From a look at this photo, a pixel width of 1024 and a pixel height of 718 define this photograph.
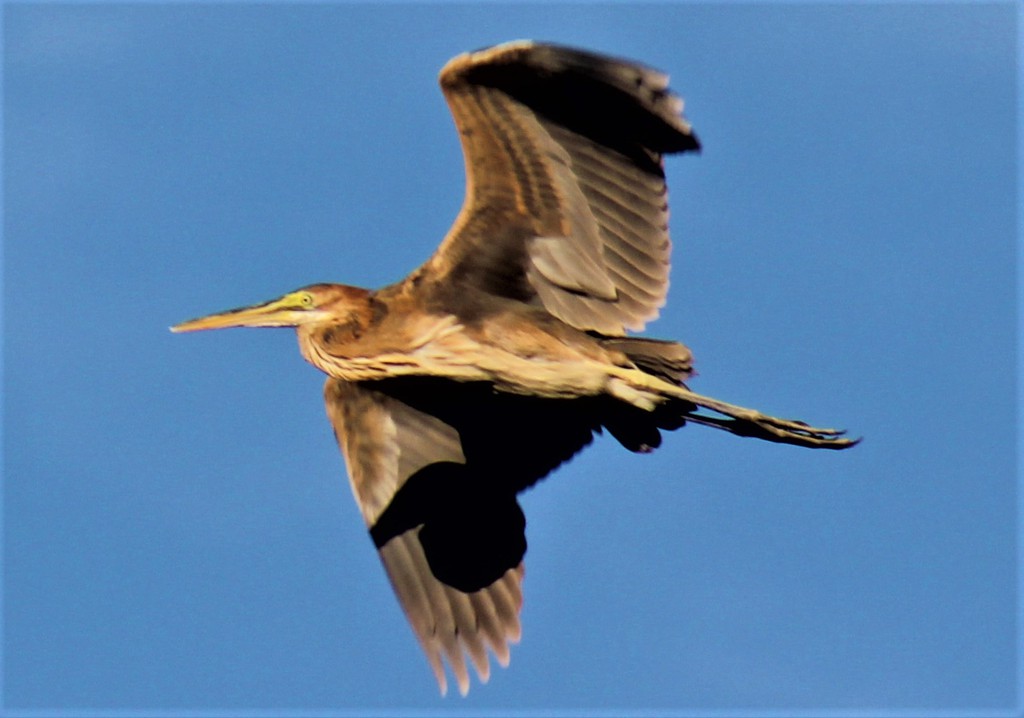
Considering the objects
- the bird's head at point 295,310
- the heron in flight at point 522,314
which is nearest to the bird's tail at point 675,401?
the heron in flight at point 522,314

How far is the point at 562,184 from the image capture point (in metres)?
11.3

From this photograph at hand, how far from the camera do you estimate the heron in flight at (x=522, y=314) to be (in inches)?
430

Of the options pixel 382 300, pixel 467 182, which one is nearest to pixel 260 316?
pixel 382 300

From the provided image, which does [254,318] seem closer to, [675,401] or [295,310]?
[295,310]

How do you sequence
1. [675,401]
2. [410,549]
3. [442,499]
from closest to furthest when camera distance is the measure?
[675,401]
[410,549]
[442,499]

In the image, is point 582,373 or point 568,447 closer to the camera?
point 582,373

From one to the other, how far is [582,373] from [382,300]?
1279 millimetres

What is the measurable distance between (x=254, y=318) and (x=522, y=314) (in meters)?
1.73

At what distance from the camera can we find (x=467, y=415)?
12.4 metres

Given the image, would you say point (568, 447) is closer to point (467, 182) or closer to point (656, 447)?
point (656, 447)

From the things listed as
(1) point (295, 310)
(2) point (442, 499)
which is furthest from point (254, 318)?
(2) point (442, 499)

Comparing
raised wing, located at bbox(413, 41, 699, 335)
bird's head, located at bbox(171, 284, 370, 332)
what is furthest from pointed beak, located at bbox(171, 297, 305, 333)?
raised wing, located at bbox(413, 41, 699, 335)

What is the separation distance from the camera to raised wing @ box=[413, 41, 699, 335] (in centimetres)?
1071

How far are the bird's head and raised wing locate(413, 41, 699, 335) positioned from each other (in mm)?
486
